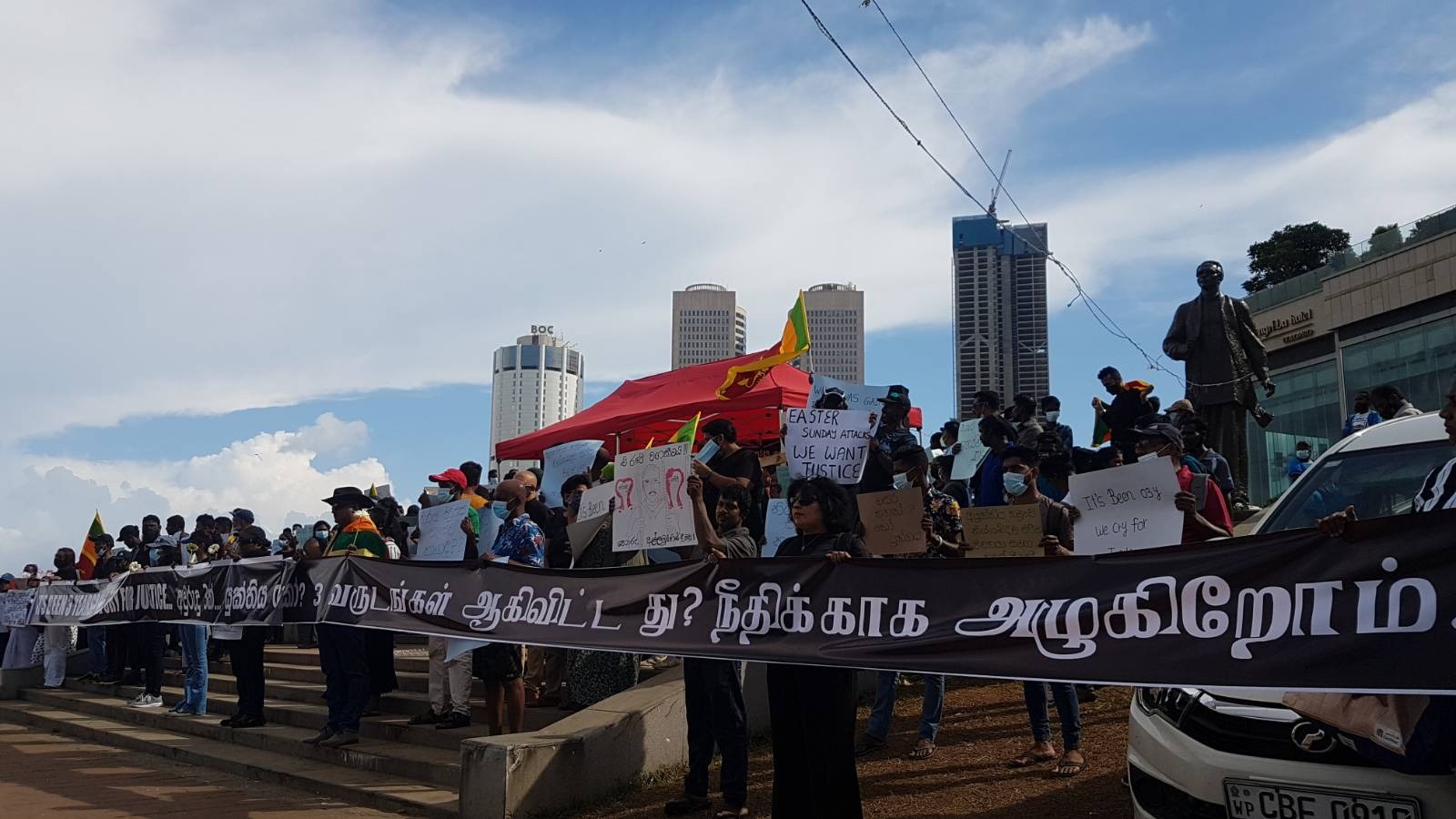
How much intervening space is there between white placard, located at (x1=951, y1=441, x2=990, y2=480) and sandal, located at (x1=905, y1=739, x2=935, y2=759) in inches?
135

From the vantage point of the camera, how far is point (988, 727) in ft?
25.8

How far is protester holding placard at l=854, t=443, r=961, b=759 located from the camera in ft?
23.5

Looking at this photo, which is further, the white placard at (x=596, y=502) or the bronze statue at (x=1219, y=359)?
the bronze statue at (x=1219, y=359)

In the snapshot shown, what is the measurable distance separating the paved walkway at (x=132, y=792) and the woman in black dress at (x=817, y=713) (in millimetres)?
3372

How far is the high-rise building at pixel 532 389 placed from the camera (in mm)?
58812

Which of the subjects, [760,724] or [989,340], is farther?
[989,340]

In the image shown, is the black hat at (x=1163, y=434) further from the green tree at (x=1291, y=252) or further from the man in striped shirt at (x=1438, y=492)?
the green tree at (x=1291, y=252)

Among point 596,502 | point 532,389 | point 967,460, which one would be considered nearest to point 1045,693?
point 596,502

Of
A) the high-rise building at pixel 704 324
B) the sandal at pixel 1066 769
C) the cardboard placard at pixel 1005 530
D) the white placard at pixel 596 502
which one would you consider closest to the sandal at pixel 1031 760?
the sandal at pixel 1066 769

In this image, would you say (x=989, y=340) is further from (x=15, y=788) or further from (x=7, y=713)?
(x=15, y=788)

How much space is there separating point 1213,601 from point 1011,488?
8.93 feet

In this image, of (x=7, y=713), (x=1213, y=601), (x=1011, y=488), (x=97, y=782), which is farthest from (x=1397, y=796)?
(x=7, y=713)

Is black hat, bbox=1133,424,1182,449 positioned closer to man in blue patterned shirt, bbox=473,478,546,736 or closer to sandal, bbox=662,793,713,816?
sandal, bbox=662,793,713,816

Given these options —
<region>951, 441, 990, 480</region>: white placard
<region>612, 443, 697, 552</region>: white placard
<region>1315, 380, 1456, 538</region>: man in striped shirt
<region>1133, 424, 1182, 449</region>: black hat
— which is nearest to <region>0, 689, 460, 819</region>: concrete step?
<region>612, 443, 697, 552</region>: white placard
